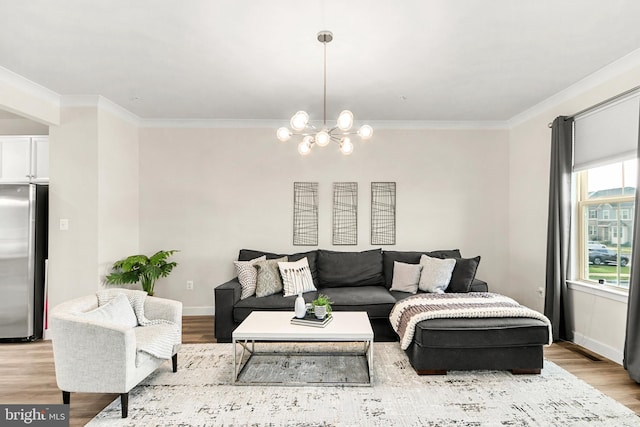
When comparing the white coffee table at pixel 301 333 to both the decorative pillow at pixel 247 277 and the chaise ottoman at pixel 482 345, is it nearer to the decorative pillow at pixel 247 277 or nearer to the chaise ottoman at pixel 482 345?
the chaise ottoman at pixel 482 345

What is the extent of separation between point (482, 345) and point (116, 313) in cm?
283

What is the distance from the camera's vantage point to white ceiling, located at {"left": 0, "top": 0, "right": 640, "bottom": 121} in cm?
257

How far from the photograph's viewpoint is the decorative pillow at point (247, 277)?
14.3 ft

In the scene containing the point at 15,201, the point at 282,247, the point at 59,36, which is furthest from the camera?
the point at 282,247

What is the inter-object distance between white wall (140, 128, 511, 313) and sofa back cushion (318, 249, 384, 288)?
15.1 inches

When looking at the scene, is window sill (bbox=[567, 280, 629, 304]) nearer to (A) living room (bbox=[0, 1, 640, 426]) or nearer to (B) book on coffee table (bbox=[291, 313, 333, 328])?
(A) living room (bbox=[0, 1, 640, 426])

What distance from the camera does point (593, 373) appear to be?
3324 millimetres

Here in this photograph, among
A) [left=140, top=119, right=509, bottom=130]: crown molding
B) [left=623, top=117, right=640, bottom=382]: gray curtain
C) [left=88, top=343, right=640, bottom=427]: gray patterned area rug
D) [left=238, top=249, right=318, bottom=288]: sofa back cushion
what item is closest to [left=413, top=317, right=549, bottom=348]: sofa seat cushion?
[left=88, top=343, right=640, bottom=427]: gray patterned area rug

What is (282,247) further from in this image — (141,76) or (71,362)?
(71,362)

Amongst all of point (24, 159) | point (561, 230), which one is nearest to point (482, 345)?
point (561, 230)

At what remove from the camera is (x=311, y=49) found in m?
3.15

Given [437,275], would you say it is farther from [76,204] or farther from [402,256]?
[76,204]

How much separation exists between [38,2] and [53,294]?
3079 mm

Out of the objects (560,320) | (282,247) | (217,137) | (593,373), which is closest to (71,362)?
(282,247)
